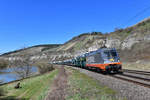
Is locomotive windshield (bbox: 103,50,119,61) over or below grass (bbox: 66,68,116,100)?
over

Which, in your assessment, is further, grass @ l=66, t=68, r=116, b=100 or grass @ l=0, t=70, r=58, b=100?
grass @ l=0, t=70, r=58, b=100


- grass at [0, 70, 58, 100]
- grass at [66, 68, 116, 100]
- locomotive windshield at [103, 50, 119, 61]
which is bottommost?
grass at [0, 70, 58, 100]

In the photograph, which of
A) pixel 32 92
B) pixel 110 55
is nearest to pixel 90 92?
pixel 32 92

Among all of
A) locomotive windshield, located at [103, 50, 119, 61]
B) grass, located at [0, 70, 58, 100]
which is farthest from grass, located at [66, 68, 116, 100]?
locomotive windshield, located at [103, 50, 119, 61]

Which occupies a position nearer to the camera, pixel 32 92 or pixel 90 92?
pixel 90 92

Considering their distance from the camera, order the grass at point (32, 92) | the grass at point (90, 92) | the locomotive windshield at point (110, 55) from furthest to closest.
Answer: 1. the locomotive windshield at point (110, 55)
2. the grass at point (32, 92)
3. the grass at point (90, 92)

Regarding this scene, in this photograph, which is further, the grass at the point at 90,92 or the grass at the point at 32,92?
the grass at the point at 32,92

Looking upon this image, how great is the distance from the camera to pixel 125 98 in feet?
24.4

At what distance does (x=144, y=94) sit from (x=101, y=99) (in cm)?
251

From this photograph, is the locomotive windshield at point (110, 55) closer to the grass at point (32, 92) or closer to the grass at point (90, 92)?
the grass at point (32, 92)

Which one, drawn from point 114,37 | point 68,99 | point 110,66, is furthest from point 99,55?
point 114,37

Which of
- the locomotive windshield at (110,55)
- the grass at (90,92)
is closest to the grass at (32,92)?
the grass at (90,92)

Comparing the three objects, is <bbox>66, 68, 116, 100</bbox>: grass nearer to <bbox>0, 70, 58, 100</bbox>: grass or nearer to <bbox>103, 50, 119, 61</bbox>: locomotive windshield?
<bbox>0, 70, 58, 100</bbox>: grass

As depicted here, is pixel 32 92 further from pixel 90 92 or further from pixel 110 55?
pixel 110 55
